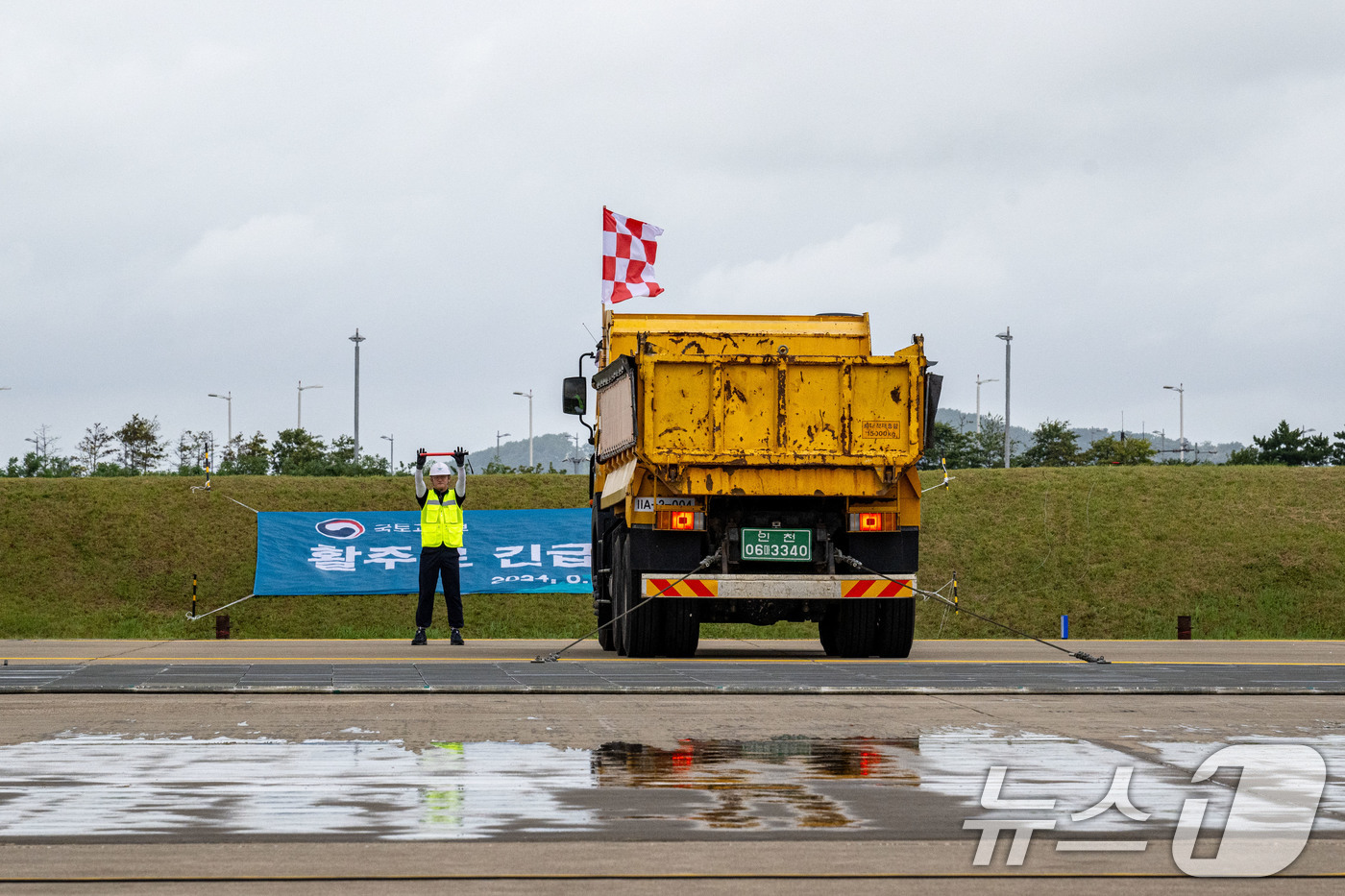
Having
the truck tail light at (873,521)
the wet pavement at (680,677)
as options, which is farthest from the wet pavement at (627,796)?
the truck tail light at (873,521)

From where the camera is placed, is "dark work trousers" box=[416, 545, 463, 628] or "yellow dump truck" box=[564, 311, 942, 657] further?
"dark work trousers" box=[416, 545, 463, 628]

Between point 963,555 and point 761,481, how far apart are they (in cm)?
1994

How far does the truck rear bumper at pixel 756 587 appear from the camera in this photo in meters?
17.1

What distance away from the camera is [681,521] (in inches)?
679

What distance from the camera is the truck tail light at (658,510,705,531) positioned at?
17.2 m

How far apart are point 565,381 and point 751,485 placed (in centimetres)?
446

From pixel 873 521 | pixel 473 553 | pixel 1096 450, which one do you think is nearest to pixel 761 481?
pixel 873 521

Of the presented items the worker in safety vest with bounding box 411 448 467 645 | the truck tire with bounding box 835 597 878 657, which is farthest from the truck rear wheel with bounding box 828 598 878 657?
the worker in safety vest with bounding box 411 448 467 645

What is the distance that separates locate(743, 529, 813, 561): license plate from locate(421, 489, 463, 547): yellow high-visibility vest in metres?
4.60

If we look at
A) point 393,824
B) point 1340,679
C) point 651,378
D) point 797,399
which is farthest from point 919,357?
point 393,824
